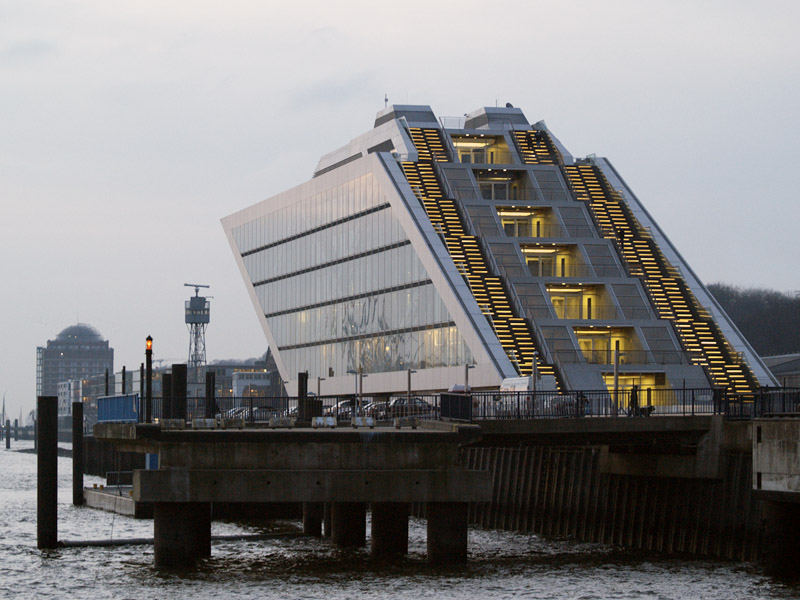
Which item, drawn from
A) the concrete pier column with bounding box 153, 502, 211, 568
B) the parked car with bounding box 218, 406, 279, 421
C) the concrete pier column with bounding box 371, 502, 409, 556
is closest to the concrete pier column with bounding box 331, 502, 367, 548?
the concrete pier column with bounding box 371, 502, 409, 556

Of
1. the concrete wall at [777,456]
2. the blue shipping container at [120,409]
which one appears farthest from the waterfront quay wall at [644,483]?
the blue shipping container at [120,409]

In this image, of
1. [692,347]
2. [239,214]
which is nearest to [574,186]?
[692,347]

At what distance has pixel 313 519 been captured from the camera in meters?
56.0

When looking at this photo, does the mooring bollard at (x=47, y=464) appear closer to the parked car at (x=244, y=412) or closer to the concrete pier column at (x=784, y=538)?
the parked car at (x=244, y=412)

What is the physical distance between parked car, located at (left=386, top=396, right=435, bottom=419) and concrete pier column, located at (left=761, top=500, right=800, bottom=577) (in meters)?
14.0

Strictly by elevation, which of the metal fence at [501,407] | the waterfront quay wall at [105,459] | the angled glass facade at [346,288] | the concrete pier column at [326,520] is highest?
the angled glass facade at [346,288]

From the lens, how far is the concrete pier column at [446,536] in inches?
1652

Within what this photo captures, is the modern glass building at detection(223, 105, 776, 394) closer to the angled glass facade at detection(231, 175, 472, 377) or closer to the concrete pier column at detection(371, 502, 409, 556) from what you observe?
the angled glass facade at detection(231, 175, 472, 377)

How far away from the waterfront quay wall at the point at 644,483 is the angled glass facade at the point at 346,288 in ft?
132

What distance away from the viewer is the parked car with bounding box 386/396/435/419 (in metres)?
55.5

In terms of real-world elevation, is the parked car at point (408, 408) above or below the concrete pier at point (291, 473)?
above

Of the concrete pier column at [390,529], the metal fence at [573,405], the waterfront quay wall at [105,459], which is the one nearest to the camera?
the concrete pier column at [390,529]

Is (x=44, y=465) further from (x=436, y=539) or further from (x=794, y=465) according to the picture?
(x=794, y=465)

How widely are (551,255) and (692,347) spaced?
41.9ft
